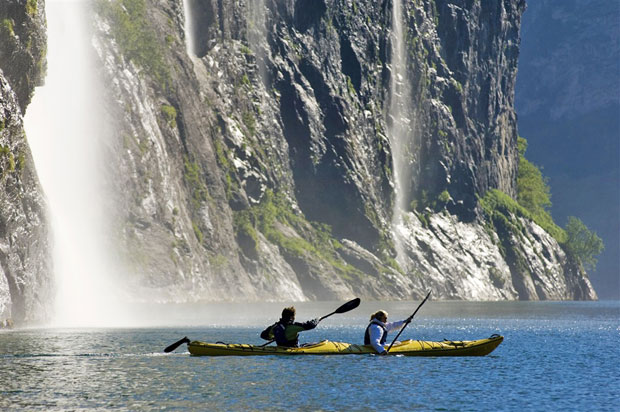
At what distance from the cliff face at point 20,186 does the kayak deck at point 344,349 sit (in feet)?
66.2

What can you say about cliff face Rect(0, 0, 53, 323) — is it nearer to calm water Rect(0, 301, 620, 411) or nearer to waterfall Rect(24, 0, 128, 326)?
calm water Rect(0, 301, 620, 411)

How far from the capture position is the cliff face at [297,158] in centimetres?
11406

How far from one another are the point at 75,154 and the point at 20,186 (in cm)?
3709

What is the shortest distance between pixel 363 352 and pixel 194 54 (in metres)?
103

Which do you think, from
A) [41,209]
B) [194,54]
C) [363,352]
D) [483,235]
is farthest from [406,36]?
[363,352]

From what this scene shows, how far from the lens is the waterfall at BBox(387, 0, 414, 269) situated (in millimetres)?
174750

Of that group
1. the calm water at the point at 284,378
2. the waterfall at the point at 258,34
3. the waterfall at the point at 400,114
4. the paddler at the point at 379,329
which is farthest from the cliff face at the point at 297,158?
the paddler at the point at 379,329

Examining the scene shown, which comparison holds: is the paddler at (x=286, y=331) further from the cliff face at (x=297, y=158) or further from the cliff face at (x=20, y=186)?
the cliff face at (x=297, y=158)

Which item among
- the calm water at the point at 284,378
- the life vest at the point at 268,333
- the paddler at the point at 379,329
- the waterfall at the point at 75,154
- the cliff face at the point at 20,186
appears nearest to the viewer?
the calm water at the point at 284,378

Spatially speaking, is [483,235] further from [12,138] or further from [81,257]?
[12,138]

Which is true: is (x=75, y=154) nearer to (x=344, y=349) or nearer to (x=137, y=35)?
(x=137, y=35)

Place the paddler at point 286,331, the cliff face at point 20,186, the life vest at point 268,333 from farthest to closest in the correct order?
1. the cliff face at point 20,186
2. the life vest at point 268,333
3. the paddler at point 286,331

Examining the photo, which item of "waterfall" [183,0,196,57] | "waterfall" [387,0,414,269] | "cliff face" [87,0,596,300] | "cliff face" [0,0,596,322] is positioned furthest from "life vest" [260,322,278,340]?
"waterfall" [387,0,414,269]

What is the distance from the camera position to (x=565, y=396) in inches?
1332
